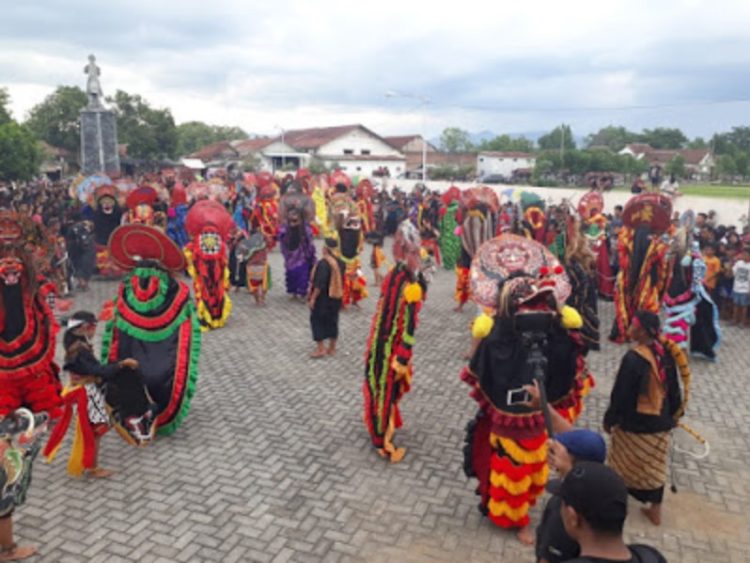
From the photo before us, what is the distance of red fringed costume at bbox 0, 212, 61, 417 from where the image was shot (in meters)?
5.34

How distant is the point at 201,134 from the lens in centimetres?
7469

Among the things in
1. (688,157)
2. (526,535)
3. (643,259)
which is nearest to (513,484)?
(526,535)

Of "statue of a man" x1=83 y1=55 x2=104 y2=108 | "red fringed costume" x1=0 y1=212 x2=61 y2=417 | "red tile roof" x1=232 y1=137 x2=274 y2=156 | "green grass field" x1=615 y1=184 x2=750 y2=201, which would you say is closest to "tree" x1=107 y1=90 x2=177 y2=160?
"red tile roof" x1=232 y1=137 x2=274 y2=156

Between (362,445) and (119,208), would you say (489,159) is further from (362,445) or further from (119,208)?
(362,445)

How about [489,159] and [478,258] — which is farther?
[489,159]

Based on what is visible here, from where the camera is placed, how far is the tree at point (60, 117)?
1486 inches

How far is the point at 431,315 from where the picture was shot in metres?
10.8

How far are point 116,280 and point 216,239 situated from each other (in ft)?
16.6

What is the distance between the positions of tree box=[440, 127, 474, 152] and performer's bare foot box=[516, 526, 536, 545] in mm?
67651

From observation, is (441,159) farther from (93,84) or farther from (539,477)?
(539,477)

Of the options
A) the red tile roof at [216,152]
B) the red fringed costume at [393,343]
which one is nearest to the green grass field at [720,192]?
the red fringed costume at [393,343]

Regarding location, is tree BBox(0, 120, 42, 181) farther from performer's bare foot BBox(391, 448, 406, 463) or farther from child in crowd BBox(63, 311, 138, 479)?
performer's bare foot BBox(391, 448, 406, 463)

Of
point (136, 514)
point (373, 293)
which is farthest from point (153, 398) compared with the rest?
point (373, 293)

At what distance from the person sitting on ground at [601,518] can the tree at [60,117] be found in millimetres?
41377
